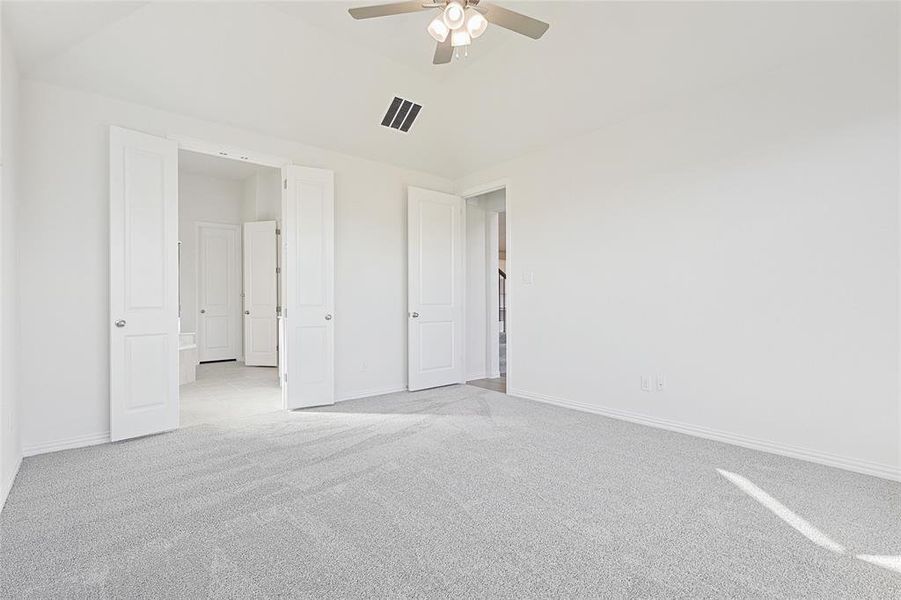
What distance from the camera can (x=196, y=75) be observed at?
343 centimetres

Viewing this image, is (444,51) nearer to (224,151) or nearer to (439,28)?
(439,28)

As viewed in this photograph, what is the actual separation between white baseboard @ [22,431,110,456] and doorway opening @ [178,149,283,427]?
10.9 ft

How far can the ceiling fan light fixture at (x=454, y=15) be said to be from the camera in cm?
231

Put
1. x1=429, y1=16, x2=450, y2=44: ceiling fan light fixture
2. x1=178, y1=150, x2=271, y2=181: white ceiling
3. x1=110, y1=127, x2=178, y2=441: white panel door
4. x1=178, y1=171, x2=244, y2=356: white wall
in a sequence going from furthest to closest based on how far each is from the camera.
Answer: x1=178, y1=171, x2=244, y2=356: white wall → x1=178, y1=150, x2=271, y2=181: white ceiling → x1=110, y1=127, x2=178, y2=441: white panel door → x1=429, y1=16, x2=450, y2=44: ceiling fan light fixture

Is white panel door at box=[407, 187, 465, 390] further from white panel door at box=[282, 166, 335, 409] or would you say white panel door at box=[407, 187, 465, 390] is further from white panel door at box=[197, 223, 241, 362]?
white panel door at box=[197, 223, 241, 362]

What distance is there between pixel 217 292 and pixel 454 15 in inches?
274

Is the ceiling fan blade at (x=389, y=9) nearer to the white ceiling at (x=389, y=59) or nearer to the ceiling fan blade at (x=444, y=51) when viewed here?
the ceiling fan blade at (x=444, y=51)

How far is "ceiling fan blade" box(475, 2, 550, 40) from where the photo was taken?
236 centimetres

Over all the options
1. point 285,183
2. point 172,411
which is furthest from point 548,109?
point 172,411

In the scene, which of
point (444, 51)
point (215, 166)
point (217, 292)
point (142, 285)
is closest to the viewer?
point (444, 51)

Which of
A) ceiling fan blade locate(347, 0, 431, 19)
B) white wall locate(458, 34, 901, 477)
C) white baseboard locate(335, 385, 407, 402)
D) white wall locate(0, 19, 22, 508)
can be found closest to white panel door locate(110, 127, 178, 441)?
white wall locate(0, 19, 22, 508)

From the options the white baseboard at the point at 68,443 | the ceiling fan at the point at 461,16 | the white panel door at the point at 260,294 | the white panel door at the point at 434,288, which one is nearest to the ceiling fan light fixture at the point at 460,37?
the ceiling fan at the point at 461,16

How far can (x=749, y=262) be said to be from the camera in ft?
10.3

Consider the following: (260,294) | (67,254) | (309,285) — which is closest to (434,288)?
(309,285)
